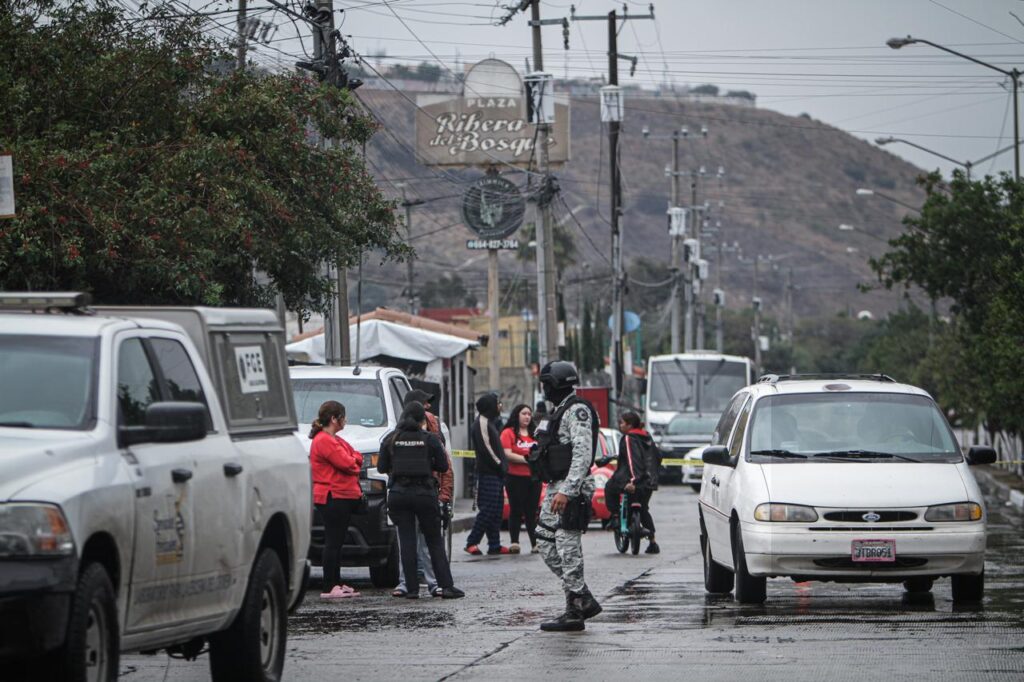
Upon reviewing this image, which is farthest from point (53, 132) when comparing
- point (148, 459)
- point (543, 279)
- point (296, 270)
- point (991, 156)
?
point (991, 156)

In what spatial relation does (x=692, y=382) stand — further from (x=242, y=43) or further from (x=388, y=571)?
(x=388, y=571)

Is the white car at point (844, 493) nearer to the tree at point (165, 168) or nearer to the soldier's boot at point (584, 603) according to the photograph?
the soldier's boot at point (584, 603)

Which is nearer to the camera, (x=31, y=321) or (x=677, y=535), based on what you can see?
(x=31, y=321)

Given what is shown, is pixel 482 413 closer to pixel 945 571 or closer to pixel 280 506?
pixel 945 571

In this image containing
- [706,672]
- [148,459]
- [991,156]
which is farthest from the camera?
[991,156]

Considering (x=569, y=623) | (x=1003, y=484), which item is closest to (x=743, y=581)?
(x=569, y=623)

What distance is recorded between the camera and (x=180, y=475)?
809cm

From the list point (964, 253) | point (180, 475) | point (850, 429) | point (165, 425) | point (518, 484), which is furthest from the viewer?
point (964, 253)

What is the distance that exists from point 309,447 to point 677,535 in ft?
34.0

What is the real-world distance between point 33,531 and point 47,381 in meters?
1.14

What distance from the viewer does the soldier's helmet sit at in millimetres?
13117

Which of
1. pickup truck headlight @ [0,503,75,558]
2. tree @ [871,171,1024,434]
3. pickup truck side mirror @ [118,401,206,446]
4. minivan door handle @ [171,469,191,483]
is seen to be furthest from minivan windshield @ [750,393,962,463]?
tree @ [871,171,1024,434]

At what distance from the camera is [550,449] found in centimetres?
1295

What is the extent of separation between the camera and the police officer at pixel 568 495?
1280cm
